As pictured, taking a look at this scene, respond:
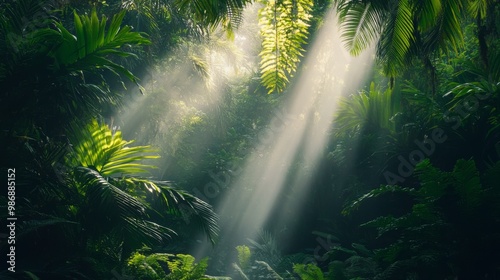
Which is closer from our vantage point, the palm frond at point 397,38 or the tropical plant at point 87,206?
the palm frond at point 397,38

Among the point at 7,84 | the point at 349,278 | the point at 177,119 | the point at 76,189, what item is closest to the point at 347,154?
the point at 349,278

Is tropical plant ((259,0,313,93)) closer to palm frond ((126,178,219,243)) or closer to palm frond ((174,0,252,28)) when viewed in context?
palm frond ((174,0,252,28))

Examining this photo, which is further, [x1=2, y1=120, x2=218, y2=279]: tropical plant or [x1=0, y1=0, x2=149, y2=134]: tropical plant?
[x1=0, y1=0, x2=149, y2=134]: tropical plant

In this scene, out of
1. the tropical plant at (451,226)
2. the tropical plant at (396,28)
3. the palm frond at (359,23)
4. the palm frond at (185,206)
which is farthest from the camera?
the palm frond at (185,206)

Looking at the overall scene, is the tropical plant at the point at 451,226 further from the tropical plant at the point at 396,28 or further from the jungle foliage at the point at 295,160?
the tropical plant at the point at 396,28

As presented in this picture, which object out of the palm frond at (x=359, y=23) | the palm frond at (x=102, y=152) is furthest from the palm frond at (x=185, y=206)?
the palm frond at (x=359, y=23)

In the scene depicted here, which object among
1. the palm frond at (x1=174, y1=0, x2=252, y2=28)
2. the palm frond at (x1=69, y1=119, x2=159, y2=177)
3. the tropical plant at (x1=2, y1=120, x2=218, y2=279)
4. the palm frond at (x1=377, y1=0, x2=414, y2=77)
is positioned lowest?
the tropical plant at (x1=2, y1=120, x2=218, y2=279)

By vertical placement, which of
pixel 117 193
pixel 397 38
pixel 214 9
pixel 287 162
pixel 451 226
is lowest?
pixel 117 193

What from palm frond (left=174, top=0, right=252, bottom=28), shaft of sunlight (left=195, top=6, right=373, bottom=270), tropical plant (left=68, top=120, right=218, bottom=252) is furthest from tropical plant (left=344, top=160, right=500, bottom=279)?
shaft of sunlight (left=195, top=6, right=373, bottom=270)

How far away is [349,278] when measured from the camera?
5090mm

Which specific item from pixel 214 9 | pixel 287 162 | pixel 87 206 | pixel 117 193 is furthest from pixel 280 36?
pixel 287 162

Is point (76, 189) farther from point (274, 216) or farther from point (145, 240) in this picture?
point (274, 216)

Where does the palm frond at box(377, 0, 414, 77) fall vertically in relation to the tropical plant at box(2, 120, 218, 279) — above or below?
above

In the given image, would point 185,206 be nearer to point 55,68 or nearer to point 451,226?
point 55,68
